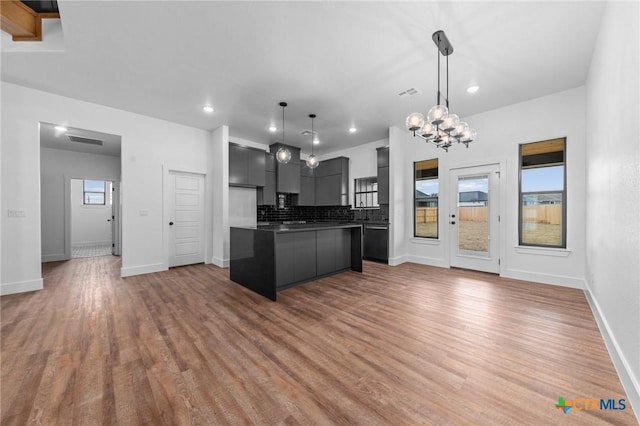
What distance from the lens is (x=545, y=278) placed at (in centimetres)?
385

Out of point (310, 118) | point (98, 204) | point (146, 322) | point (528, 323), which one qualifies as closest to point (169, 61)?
point (310, 118)

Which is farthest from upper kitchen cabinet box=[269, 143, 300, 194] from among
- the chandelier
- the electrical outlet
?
the electrical outlet

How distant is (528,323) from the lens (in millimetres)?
2520

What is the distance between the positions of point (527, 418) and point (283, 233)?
279 centimetres

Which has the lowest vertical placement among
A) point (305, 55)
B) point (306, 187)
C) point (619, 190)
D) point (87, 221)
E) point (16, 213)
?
point (87, 221)

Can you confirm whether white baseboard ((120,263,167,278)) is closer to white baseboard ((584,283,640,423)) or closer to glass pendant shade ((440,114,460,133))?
glass pendant shade ((440,114,460,133))

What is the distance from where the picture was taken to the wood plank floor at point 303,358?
143 cm

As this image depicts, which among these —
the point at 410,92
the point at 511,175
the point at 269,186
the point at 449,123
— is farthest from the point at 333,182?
the point at 449,123

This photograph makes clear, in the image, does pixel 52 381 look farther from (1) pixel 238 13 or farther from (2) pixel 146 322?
(1) pixel 238 13

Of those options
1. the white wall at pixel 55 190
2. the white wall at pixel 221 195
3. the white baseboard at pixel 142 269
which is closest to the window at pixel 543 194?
the white wall at pixel 221 195

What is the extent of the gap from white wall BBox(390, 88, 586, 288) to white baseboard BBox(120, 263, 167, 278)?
487cm

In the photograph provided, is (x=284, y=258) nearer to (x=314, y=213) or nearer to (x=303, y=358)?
(x=303, y=358)

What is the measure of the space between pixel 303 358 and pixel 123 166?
4.71 metres

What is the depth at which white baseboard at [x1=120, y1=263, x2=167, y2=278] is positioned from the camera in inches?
174
